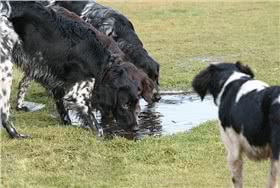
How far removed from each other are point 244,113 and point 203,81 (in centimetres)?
103

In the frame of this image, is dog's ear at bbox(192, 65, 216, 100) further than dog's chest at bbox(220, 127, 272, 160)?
Yes

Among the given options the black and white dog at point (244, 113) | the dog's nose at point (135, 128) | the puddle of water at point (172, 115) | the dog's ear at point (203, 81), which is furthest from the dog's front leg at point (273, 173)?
the dog's nose at point (135, 128)

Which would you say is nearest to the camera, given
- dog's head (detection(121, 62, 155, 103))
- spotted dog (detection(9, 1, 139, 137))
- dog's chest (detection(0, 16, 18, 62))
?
dog's chest (detection(0, 16, 18, 62))

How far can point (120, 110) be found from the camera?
28.1ft

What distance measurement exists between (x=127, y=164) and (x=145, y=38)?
34.7 ft

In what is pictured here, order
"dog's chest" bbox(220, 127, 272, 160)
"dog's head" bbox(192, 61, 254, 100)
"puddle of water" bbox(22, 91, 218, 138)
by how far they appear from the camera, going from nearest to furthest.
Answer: "dog's chest" bbox(220, 127, 272, 160) < "dog's head" bbox(192, 61, 254, 100) < "puddle of water" bbox(22, 91, 218, 138)

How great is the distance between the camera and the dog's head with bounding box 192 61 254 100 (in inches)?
239

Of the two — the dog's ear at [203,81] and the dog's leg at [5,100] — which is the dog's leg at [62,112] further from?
the dog's ear at [203,81]

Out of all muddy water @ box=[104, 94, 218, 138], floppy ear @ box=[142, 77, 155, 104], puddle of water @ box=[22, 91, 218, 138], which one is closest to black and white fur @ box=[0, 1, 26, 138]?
puddle of water @ box=[22, 91, 218, 138]

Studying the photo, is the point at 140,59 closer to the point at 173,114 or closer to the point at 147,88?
the point at 173,114

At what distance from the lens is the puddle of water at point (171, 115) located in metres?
8.55

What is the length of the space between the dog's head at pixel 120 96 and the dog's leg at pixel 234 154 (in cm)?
278

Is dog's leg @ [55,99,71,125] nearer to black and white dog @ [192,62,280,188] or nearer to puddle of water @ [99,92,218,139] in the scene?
puddle of water @ [99,92,218,139]

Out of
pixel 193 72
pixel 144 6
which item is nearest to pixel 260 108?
pixel 193 72
